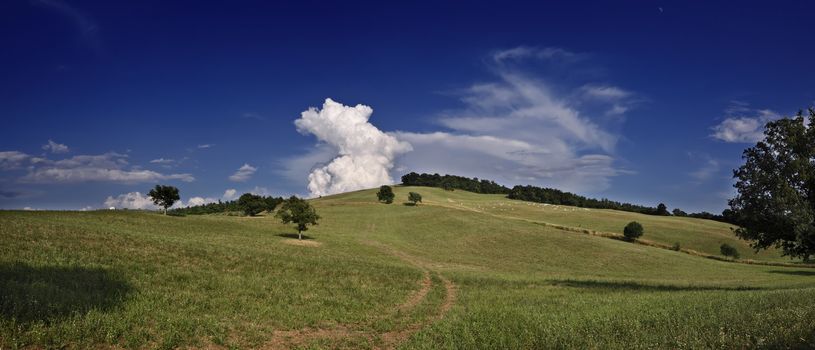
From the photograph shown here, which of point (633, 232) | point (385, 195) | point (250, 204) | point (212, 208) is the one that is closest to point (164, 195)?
point (250, 204)

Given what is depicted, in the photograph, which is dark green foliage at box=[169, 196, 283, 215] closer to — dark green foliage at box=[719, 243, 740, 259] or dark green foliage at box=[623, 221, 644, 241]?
dark green foliage at box=[623, 221, 644, 241]

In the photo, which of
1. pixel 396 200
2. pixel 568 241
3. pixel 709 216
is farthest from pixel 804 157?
pixel 709 216

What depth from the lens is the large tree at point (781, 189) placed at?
92.9ft

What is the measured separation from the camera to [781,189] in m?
28.7

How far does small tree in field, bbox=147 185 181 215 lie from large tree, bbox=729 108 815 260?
8096 centimetres

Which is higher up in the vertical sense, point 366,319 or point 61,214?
point 61,214

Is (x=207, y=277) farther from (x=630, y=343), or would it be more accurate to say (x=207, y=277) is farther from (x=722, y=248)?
(x=722, y=248)

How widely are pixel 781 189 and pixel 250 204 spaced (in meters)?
98.3

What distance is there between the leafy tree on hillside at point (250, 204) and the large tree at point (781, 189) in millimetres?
95049

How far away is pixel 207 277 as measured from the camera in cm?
2467

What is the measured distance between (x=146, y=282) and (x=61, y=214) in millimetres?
47047

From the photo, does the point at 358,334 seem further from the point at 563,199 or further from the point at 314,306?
the point at 563,199

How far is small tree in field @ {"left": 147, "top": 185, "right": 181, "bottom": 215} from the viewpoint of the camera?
7512cm

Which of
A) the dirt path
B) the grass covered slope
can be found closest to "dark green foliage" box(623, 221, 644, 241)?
the grass covered slope
